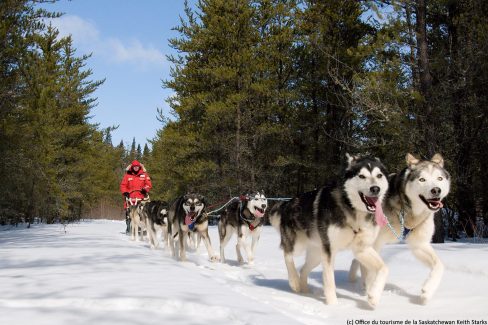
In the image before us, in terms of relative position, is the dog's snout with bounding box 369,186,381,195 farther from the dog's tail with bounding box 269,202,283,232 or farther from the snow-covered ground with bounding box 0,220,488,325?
the dog's tail with bounding box 269,202,283,232

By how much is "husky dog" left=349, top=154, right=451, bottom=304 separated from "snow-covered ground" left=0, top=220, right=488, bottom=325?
1.39 feet

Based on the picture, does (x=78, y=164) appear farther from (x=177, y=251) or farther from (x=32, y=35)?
(x=177, y=251)

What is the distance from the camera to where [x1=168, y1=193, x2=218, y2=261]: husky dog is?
26.7ft

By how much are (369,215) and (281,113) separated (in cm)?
1430

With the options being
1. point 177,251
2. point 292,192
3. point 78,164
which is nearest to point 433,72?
point 177,251

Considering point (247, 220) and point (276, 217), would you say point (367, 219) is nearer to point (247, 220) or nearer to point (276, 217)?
point (276, 217)

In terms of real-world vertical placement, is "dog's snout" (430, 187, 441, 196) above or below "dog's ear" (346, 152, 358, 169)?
below

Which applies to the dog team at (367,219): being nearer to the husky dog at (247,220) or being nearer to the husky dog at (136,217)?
the husky dog at (247,220)

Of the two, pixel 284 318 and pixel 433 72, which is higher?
pixel 433 72

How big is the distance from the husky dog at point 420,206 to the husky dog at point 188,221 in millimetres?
4121

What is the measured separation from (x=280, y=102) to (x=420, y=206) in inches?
566

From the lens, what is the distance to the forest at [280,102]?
397 inches

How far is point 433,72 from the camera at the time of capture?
1107 centimetres

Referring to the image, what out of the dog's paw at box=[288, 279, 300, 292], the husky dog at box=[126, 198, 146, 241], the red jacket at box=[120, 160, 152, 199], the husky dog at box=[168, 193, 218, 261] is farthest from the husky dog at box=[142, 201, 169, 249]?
the dog's paw at box=[288, 279, 300, 292]
